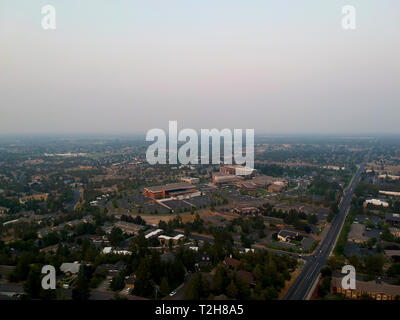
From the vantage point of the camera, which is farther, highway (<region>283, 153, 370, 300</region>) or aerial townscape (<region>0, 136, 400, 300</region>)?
highway (<region>283, 153, 370, 300</region>)

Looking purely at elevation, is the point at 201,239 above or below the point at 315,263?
below

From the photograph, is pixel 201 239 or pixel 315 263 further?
pixel 201 239

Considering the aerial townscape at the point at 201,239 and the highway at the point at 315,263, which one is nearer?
the aerial townscape at the point at 201,239

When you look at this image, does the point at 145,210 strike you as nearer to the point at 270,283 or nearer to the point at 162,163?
the point at 270,283
